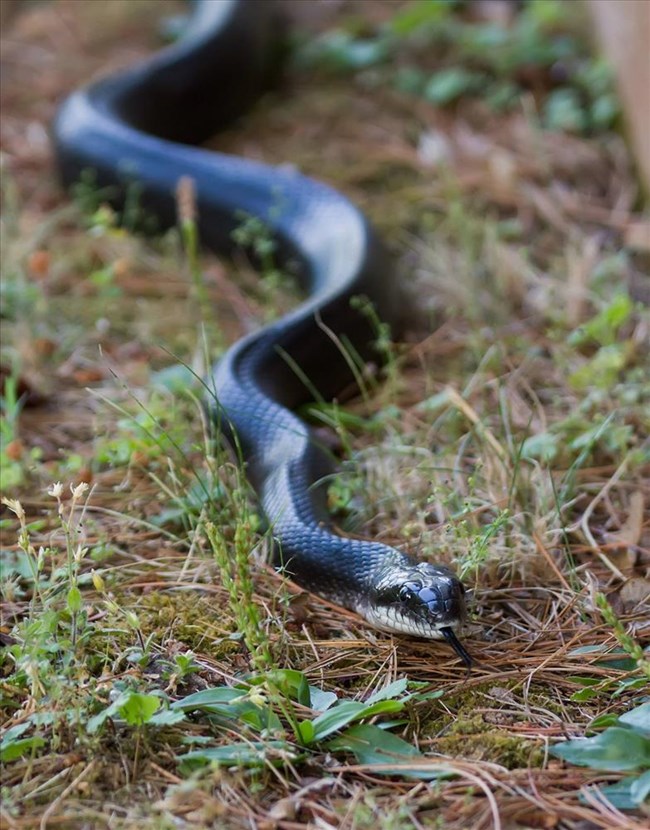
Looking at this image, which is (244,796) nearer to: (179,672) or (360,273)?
(179,672)

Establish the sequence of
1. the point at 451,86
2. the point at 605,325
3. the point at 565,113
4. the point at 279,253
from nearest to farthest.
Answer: the point at 605,325
the point at 279,253
the point at 565,113
the point at 451,86

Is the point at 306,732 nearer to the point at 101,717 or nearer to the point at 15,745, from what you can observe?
the point at 101,717

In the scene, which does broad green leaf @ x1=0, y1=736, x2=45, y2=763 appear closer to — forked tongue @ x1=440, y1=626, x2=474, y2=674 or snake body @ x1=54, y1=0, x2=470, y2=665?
snake body @ x1=54, y1=0, x2=470, y2=665

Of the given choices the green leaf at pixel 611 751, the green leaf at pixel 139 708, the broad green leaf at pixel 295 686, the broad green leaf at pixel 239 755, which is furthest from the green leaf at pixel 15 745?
the green leaf at pixel 611 751

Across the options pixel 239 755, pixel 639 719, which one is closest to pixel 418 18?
pixel 639 719

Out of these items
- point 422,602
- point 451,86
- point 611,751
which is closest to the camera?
point 611,751
